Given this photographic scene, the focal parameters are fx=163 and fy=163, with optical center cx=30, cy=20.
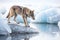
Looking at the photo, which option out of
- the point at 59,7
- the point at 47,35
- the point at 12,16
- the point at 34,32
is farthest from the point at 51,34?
the point at 12,16

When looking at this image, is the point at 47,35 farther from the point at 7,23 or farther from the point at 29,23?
the point at 7,23

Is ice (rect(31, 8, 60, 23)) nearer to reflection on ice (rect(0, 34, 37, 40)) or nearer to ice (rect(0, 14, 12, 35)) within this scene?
reflection on ice (rect(0, 34, 37, 40))

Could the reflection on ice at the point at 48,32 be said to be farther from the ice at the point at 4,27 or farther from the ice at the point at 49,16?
the ice at the point at 4,27

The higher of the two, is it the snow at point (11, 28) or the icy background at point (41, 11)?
the icy background at point (41, 11)

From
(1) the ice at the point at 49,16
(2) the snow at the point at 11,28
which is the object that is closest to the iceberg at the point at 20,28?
(2) the snow at the point at 11,28

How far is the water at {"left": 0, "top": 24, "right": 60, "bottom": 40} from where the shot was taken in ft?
5.79

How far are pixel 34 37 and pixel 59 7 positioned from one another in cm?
43

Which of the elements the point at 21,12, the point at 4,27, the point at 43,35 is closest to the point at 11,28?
the point at 4,27

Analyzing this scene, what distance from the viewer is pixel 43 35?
1.77m

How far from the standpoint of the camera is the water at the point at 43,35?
1.76 meters

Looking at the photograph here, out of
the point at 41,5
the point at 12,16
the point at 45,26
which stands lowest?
the point at 45,26

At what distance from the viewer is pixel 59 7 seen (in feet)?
5.92

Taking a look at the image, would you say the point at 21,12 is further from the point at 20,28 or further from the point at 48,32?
the point at 48,32

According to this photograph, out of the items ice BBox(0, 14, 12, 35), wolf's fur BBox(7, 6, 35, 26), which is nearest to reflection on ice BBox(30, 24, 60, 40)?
wolf's fur BBox(7, 6, 35, 26)
